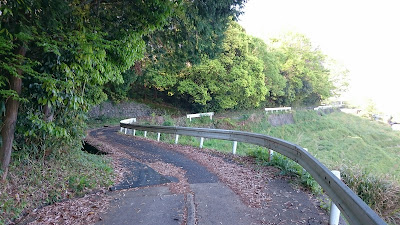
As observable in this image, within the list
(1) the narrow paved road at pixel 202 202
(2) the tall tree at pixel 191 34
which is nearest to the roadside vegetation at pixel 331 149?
(1) the narrow paved road at pixel 202 202

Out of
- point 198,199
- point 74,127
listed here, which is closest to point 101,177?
point 74,127

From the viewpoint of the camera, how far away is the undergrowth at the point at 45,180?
4.59 metres

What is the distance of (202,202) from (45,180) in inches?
126

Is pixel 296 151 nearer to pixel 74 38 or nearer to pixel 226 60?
pixel 74 38

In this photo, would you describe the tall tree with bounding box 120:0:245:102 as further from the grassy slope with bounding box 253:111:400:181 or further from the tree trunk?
the grassy slope with bounding box 253:111:400:181

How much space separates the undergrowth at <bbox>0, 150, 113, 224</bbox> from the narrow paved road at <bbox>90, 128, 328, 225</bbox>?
0.67 m

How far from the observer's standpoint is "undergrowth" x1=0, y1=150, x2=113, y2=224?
15.0 feet

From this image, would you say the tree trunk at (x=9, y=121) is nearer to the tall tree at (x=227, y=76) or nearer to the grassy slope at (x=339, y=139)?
the grassy slope at (x=339, y=139)

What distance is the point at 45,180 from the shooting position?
220 inches

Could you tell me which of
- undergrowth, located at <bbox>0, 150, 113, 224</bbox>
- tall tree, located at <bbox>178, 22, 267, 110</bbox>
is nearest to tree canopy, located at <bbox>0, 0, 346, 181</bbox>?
undergrowth, located at <bbox>0, 150, 113, 224</bbox>

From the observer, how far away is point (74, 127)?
6.88m

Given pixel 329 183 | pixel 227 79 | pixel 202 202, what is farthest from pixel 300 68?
pixel 329 183

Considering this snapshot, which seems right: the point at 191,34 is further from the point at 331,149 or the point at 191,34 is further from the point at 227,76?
the point at 227,76

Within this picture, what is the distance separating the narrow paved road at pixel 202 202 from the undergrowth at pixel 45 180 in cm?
67
